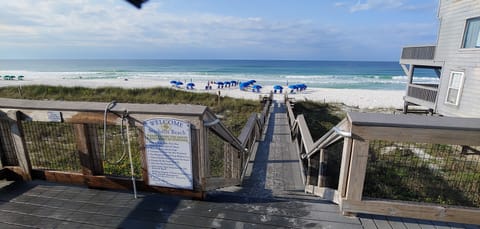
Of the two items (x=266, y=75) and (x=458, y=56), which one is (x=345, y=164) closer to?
(x=458, y=56)

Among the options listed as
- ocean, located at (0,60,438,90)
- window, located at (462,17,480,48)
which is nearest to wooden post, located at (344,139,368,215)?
window, located at (462,17,480,48)

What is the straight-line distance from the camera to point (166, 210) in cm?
278

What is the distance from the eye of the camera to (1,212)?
8.91 ft

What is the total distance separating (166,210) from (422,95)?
1462 centimetres

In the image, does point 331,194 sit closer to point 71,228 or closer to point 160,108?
point 160,108

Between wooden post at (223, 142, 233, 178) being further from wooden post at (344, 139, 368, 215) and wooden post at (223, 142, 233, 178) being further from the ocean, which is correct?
the ocean

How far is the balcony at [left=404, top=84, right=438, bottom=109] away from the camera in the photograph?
39.1ft

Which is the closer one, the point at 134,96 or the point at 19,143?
the point at 19,143

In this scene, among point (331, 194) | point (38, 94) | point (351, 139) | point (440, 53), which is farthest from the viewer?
point (38, 94)

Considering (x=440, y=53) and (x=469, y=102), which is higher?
(x=440, y=53)

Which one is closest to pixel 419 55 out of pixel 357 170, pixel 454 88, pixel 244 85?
pixel 454 88

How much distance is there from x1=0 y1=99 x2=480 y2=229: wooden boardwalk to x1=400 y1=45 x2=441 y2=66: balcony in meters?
12.3

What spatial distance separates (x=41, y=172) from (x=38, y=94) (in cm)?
2013

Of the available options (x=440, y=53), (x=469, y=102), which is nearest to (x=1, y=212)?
(x=469, y=102)
